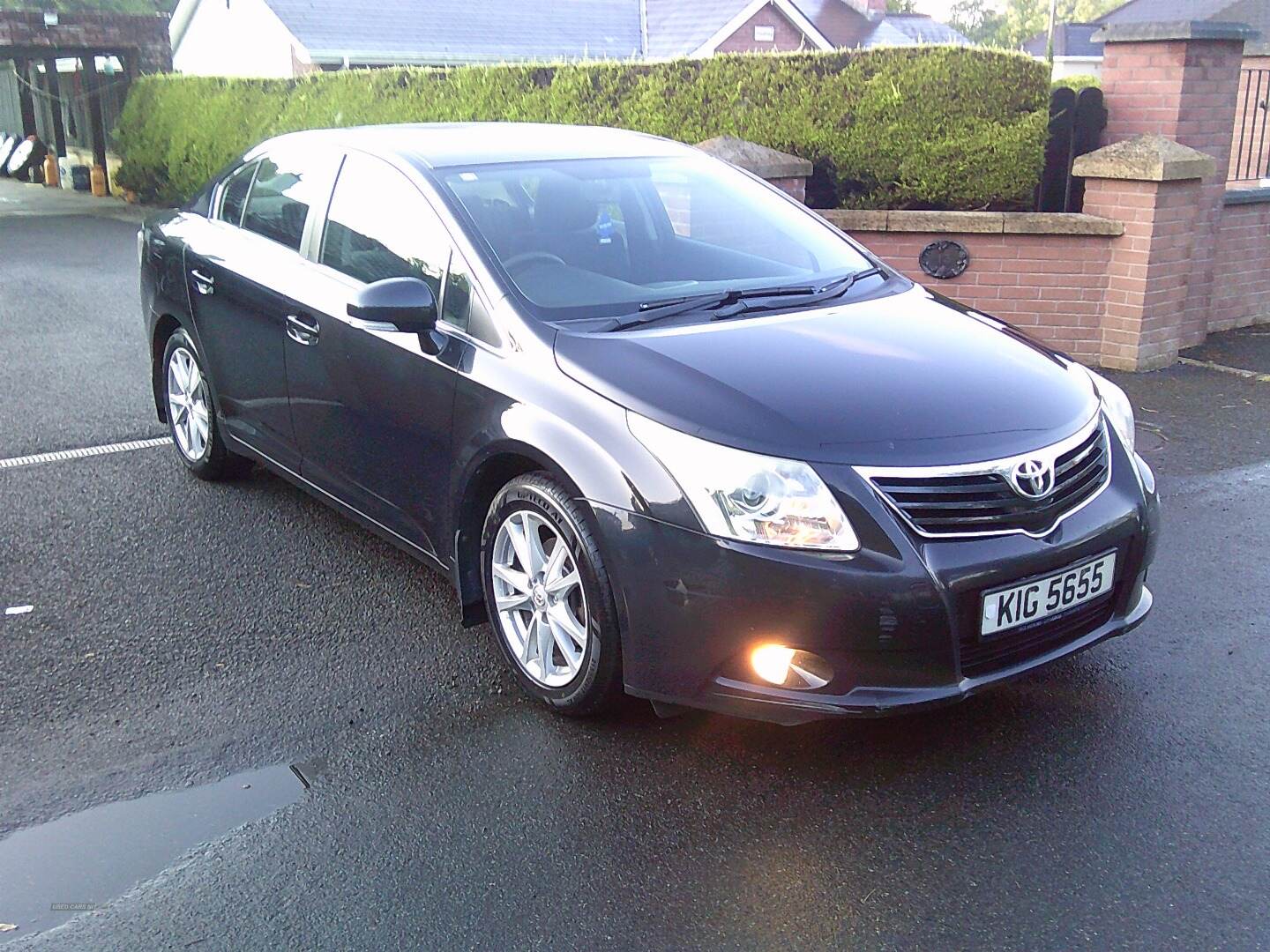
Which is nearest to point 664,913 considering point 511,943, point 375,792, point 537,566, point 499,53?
point 511,943

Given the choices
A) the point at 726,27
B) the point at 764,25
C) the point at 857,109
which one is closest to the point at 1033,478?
the point at 857,109

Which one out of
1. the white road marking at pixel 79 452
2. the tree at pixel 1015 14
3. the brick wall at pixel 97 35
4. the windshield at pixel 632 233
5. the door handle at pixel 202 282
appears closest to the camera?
the windshield at pixel 632 233

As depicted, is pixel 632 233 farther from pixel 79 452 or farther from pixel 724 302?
pixel 79 452

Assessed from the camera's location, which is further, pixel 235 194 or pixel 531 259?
pixel 235 194

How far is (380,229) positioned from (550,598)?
159 centimetres

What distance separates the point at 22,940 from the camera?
2.82m

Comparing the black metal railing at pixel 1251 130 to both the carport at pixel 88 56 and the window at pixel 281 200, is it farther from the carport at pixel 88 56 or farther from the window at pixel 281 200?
the carport at pixel 88 56

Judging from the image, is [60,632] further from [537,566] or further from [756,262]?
[756,262]

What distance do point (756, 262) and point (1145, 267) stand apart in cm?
447

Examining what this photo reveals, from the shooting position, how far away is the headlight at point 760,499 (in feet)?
10.4

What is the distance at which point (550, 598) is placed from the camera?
3.67 metres

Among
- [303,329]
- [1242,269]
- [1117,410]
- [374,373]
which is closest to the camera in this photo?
[1117,410]

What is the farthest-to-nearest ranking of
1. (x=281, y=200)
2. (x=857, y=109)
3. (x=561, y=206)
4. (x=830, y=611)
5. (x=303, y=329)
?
(x=857, y=109)
(x=281, y=200)
(x=303, y=329)
(x=561, y=206)
(x=830, y=611)

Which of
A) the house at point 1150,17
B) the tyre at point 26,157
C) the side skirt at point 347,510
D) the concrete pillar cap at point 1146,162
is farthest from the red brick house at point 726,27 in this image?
the side skirt at point 347,510
